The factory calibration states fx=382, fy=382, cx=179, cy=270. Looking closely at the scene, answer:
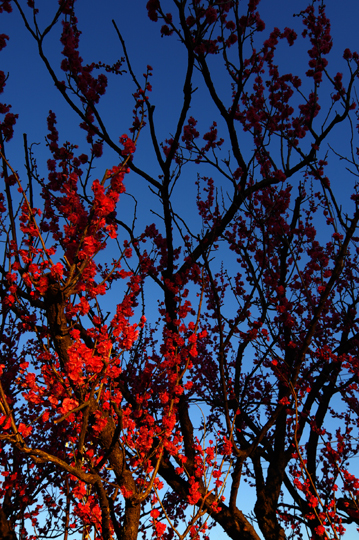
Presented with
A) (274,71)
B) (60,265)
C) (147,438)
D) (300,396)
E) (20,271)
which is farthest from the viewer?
(274,71)

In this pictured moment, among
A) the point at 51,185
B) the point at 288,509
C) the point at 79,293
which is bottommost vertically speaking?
the point at 288,509

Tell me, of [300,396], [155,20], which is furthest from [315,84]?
[300,396]

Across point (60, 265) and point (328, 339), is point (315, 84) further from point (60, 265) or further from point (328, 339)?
point (60, 265)

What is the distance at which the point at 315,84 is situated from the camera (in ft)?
20.8

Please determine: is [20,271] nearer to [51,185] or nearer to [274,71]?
[51,185]

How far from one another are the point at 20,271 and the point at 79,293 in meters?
0.63

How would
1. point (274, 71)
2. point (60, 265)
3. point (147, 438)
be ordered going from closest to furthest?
point (60, 265) → point (147, 438) → point (274, 71)

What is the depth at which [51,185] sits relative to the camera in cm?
551

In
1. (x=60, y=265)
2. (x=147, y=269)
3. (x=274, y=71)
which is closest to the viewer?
(x=60, y=265)

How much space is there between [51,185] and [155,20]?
2645 millimetres

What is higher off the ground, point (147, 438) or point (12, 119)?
point (12, 119)

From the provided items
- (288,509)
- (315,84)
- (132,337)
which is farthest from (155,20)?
(288,509)

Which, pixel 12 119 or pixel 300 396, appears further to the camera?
pixel 300 396

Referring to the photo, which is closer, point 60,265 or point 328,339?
point 60,265
